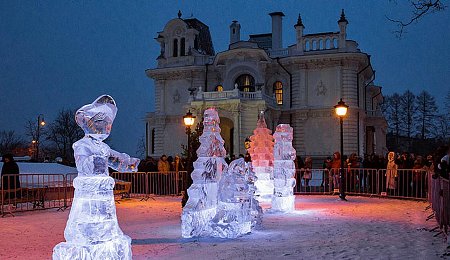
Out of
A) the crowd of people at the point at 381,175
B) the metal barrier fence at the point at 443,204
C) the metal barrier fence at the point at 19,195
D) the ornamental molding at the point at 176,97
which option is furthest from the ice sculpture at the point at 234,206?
the ornamental molding at the point at 176,97

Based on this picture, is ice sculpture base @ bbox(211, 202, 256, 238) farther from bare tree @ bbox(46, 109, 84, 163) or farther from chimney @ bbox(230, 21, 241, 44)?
Result: bare tree @ bbox(46, 109, 84, 163)

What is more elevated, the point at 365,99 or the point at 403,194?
the point at 365,99

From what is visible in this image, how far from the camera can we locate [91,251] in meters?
6.89

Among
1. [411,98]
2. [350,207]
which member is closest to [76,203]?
[350,207]

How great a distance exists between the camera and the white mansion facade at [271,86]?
128ft

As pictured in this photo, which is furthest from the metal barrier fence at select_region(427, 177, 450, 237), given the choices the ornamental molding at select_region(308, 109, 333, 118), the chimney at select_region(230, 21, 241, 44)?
the chimney at select_region(230, 21, 241, 44)

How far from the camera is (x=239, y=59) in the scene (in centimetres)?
4197

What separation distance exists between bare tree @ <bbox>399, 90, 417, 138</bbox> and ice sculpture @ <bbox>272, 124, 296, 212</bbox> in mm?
54336

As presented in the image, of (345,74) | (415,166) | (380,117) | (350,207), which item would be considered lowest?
(350,207)

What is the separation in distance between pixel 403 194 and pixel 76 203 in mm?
16060

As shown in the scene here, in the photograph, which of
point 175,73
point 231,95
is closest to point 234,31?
point 175,73

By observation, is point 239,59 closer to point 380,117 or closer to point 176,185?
point 380,117

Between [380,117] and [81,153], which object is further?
[380,117]

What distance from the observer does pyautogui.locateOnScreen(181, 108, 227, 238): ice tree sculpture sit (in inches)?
436
